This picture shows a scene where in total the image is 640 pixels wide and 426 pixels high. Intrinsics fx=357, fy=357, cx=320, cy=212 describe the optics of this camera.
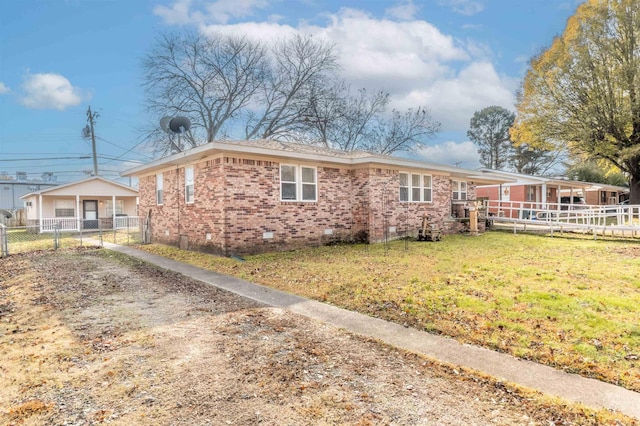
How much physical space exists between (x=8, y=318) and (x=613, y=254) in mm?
13994

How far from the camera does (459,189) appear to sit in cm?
1961

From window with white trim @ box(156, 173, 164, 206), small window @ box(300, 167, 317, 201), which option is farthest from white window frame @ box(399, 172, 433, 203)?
window with white trim @ box(156, 173, 164, 206)

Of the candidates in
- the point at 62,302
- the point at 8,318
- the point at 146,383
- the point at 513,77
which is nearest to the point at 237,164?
the point at 62,302

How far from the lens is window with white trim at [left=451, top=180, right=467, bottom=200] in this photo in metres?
19.2

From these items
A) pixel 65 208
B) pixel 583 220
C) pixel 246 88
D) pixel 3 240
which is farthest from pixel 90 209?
pixel 583 220

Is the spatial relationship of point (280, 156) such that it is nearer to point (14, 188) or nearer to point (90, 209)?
point (90, 209)

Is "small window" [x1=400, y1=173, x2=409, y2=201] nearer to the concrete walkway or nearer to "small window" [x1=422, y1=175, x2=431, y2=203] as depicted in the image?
"small window" [x1=422, y1=175, x2=431, y2=203]

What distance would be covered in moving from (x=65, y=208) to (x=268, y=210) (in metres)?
23.3

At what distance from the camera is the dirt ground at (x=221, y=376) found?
269cm

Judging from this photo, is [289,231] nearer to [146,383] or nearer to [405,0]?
[146,383]

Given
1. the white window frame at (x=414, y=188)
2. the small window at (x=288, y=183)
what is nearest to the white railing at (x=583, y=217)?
the white window frame at (x=414, y=188)

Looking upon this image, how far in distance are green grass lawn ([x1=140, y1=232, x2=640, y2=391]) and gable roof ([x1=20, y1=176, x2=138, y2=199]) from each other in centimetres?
1868

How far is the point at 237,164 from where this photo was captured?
1090 cm

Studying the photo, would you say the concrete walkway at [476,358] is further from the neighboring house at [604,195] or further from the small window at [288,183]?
the neighboring house at [604,195]
